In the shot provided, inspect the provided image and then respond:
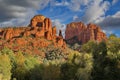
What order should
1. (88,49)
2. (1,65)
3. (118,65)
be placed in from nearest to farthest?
(118,65) < (88,49) < (1,65)

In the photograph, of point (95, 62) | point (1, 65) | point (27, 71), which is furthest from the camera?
point (27, 71)

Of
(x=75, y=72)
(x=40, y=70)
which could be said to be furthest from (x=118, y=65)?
(x=40, y=70)

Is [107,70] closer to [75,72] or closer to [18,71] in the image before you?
[75,72]

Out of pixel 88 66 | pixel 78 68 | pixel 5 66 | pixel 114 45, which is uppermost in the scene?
pixel 114 45

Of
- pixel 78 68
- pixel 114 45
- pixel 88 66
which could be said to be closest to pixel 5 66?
pixel 78 68

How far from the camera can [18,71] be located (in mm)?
106250

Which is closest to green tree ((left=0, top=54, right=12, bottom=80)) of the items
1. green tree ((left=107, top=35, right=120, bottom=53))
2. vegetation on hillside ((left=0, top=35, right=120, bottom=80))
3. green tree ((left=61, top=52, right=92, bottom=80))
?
vegetation on hillside ((left=0, top=35, right=120, bottom=80))

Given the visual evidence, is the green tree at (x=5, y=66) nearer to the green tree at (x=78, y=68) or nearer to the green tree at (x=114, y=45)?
the green tree at (x=78, y=68)

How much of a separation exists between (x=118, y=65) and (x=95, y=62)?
25.5ft

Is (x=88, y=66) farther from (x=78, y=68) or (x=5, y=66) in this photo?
(x=5, y=66)

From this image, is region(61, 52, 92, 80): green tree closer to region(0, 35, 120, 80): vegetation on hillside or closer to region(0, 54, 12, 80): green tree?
region(0, 35, 120, 80): vegetation on hillside

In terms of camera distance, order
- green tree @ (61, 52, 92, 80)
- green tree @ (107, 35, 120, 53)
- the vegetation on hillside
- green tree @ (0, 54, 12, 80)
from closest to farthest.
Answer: the vegetation on hillside
green tree @ (61, 52, 92, 80)
green tree @ (107, 35, 120, 53)
green tree @ (0, 54, 12, 80)

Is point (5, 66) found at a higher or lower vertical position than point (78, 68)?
higher

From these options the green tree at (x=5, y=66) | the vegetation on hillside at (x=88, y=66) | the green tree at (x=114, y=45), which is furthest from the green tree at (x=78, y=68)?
the green tree at (x=5, y=66)
